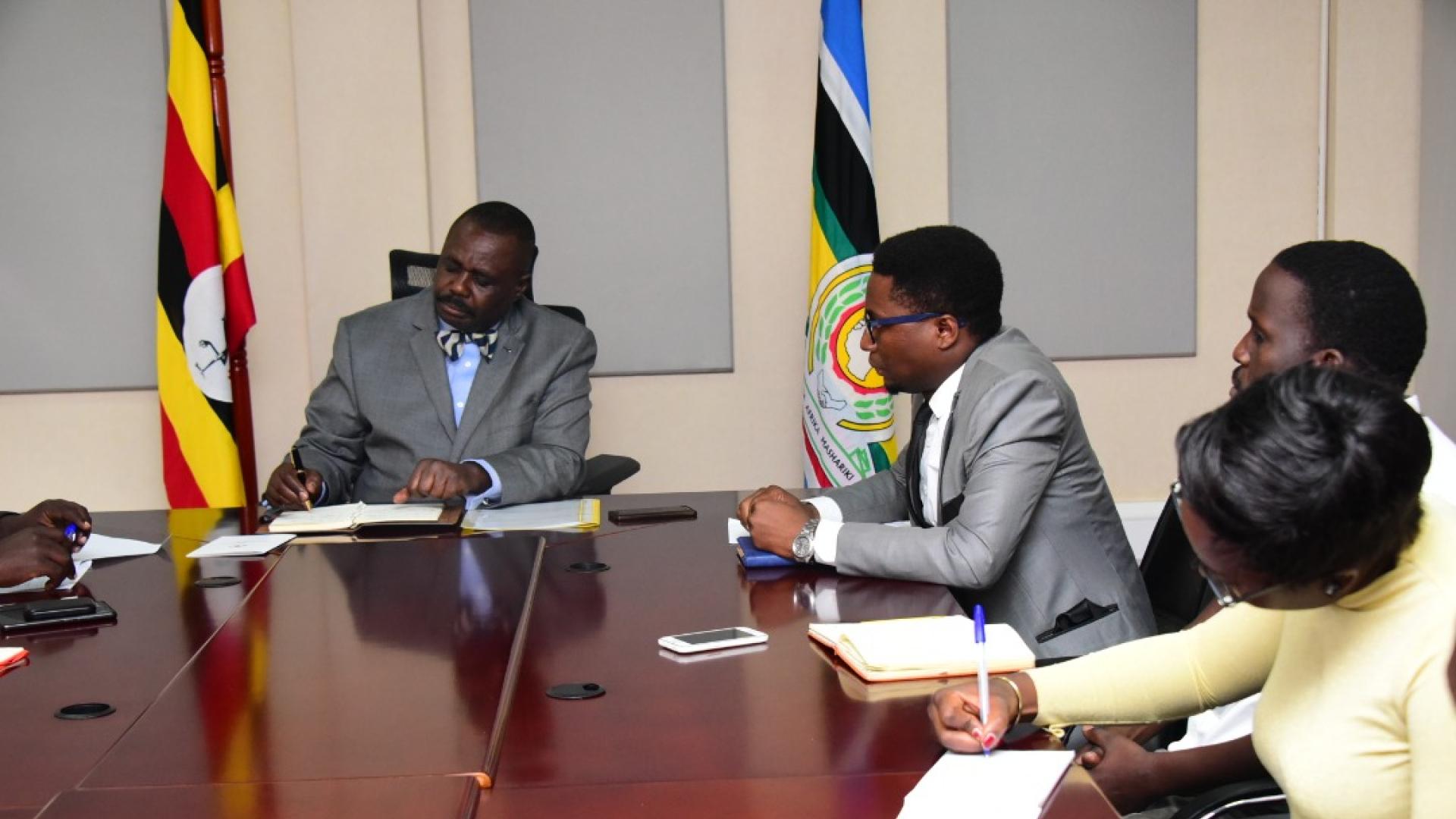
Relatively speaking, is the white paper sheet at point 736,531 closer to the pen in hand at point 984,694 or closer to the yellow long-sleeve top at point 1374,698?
the pen in hand at point 984,694

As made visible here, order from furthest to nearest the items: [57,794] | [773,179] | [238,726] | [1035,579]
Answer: [773,179], [1035,579], [238,726], [57,794]

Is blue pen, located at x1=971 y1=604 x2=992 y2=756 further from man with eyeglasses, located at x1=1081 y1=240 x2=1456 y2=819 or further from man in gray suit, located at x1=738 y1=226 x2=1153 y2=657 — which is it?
man in gray suit, located at x1=738 y1=226 x2=1153 y2=657

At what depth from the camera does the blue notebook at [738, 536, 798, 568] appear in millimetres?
2432

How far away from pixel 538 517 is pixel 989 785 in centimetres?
169

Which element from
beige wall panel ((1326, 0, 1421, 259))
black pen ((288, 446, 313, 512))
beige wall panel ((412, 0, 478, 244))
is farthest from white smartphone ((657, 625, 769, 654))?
beige wall panel ((1326, 0, 1421, 259))

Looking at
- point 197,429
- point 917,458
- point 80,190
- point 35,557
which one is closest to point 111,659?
point 35,557

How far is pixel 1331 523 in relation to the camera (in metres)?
1.22

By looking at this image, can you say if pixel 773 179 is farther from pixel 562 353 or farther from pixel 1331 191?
pixel 1331 191

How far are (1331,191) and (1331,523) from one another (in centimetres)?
447

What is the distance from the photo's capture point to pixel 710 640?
1941mm

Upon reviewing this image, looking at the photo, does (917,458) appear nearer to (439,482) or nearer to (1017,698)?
(439,482)

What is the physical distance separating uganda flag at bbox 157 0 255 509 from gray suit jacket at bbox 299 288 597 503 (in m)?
1.30

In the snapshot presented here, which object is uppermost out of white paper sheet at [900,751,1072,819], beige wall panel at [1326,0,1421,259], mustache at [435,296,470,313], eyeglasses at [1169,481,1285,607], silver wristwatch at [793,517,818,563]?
beige wall panel at [1326,0,1421,259]

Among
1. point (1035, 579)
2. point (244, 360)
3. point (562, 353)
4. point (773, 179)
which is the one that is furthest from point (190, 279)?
point (1035, 579)
